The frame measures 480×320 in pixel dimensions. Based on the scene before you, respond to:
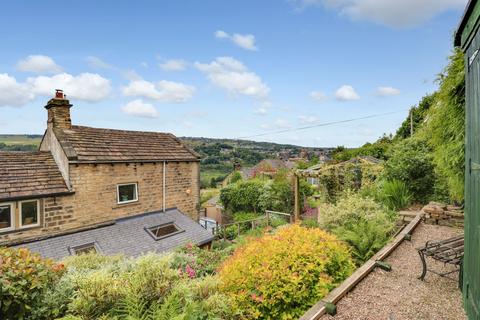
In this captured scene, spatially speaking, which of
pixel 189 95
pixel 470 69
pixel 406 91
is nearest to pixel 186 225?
pixel 470 69

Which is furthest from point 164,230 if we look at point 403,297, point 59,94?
point 403,297

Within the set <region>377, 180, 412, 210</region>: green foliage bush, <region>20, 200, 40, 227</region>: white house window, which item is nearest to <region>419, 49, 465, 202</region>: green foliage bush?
<region>377, 180, 412, 210</region>: green foliage bush

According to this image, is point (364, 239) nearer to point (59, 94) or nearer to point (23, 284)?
point (23, 284)

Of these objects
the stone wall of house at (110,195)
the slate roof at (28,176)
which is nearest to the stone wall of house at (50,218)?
the stone wall of house at (110,195)

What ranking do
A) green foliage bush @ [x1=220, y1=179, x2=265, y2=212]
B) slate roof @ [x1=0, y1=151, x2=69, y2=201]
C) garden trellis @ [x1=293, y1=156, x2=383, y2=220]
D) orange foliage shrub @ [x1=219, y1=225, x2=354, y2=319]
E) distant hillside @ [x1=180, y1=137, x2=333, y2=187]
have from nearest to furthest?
orange foliage shrub @ [x1=219, y1=225, x2=354, y2=319] < slate roof @ [x1=0, y1=151, x2=69, y2=201] < garden trellis @ [x1=293, y1=156, x2=383, y2=220] < green foliage bush @ [x1=220, y1=179, x2=265, y2=212] < distant hillside @ [x1=180, y1=137, x2=333, y2=187]

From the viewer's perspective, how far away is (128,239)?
10969 mm

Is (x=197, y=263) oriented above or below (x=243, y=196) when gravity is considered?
above

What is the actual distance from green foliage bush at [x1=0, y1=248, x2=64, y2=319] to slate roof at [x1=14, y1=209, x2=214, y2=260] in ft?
16.7

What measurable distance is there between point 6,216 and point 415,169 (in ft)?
51.3

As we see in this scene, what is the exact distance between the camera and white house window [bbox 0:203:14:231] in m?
9.22

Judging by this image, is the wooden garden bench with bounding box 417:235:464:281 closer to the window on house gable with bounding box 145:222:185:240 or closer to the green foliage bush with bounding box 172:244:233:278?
the green foliage bush with bounding box 172:244:233:278

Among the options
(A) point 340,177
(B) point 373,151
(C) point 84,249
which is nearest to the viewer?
(C) point 84,249

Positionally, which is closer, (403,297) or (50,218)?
(403,297)

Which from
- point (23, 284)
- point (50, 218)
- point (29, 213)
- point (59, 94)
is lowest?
point (50, 218)
